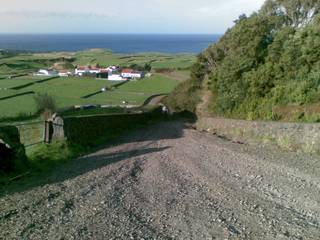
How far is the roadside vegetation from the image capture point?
2531 centimetres

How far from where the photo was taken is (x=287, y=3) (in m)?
31.3

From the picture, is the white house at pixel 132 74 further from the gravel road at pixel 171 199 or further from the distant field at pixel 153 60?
the gravel road at pixel 171 199

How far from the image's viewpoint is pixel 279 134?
1864 centimetres

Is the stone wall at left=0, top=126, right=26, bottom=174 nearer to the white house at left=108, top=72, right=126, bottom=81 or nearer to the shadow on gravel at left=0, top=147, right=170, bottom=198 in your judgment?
the shadow on gravel at left=0, top=147, right=170, bottom=198

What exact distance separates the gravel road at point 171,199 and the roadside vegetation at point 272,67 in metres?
9.69

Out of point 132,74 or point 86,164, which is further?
point 132,74

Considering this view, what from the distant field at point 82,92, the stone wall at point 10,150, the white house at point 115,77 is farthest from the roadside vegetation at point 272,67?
the white house at point 115,77

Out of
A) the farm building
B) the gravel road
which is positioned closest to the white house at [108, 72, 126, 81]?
the farm building

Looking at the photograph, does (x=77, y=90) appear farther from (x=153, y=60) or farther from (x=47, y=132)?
(x=153, y=60)

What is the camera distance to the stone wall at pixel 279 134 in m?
17.2

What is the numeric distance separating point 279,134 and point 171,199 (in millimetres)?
9389

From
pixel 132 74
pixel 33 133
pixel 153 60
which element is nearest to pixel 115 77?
pixel 132 74

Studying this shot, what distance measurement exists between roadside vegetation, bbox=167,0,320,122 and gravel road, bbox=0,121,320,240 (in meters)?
9.69

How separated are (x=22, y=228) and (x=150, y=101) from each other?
131ft
